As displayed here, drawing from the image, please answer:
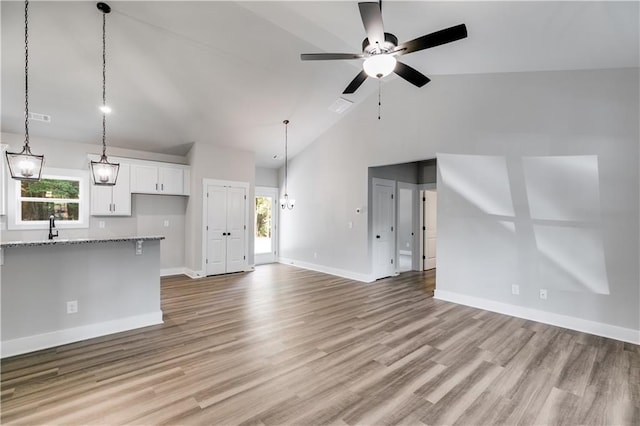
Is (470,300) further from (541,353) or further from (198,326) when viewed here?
(198,326)

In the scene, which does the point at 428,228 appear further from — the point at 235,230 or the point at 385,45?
the point at 385,45

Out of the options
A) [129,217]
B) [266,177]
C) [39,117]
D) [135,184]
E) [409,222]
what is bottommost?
[409,222]

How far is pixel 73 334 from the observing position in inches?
130

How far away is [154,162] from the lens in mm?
6355

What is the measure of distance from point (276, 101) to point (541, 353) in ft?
17.1

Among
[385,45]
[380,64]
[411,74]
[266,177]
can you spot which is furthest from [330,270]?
[385,45]

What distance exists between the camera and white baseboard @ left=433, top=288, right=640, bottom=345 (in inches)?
137

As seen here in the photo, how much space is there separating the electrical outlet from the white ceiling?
10.1ft

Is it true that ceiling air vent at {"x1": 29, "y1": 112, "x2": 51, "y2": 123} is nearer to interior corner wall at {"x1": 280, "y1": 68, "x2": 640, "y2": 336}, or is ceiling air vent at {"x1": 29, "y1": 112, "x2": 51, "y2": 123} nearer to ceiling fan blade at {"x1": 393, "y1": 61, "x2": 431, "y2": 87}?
interior corner wall at {"x1": 280, "y1": 68, "x2": 640, "y2": 336}

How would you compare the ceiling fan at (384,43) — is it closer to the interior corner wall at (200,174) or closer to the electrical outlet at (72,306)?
the electrical outlet at (72,306)

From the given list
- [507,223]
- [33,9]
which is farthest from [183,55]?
[507,223]

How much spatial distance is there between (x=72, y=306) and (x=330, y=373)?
2.91 meters

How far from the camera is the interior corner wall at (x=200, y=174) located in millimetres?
6504

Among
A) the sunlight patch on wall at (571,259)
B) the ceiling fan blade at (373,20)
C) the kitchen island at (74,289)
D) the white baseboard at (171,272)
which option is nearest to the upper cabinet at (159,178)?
the white baseboard at (171,272)
